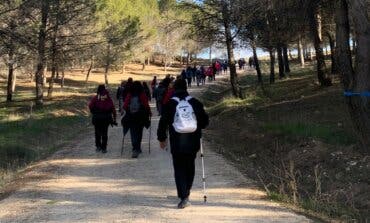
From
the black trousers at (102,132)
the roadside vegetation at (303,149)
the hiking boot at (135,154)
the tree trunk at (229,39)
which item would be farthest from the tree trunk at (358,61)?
the tree trunk at (229,39)

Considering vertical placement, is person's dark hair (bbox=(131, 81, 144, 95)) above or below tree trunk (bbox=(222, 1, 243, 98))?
below

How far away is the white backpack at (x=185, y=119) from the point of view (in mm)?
8805

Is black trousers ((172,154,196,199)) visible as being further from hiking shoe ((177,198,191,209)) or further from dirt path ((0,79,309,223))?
dirt path ((0,79,309,223))

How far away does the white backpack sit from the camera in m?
8.80

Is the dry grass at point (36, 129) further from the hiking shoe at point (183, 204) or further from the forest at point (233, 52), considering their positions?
the hiking shoe at point (183, 204)

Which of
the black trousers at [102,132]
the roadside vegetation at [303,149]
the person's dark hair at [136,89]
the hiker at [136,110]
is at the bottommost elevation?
the roadside vegetation at [303,149]

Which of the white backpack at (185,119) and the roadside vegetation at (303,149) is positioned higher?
the white backpack at (185,119)

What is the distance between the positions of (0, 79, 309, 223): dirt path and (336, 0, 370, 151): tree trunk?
124 inches

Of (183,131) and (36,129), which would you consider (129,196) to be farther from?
(36,129)

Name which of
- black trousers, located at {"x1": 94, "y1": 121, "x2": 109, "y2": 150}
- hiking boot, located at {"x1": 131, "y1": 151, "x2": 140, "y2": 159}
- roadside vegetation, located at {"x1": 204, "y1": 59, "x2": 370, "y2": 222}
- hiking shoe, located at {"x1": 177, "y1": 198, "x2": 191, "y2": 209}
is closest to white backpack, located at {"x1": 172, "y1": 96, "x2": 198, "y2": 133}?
hiking shoe, located at {"x1": 177, "y1": 198, "x2": 191, "y2": 209}

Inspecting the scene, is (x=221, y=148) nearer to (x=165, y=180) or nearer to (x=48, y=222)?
(x=165, y=180)

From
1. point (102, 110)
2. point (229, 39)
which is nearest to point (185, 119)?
point (102, 110)

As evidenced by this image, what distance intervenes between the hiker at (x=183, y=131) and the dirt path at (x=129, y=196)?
1.41 ft

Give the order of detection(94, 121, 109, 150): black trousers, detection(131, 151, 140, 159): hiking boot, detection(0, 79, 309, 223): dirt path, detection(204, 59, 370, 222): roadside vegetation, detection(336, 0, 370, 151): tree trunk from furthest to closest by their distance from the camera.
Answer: detection(94, 121, 109, 150): black trousers, detection(131, 151, 140, 159): hiking boot, detection(336, 0, 370, 151): tree trunk, detection(204, 59, 370, 222): roadside vegetation, detection(0, 79, 309, 223): dirt path
